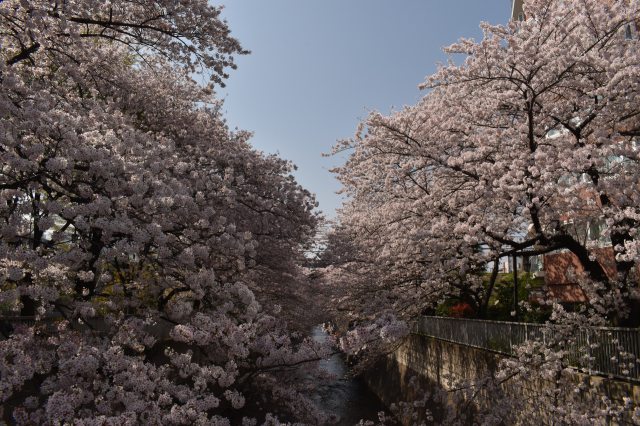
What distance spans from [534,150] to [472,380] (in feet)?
21.4

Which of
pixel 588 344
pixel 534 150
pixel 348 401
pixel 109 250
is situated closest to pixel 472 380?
pixel 588 344

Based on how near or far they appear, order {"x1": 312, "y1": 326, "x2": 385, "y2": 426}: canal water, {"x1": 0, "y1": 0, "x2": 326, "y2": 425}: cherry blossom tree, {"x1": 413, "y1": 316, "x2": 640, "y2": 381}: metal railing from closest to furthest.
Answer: {"x1": 0, "y1": 0, "x2": 326, "y2": 425}: cherry blossom tree < {"x1": 413, "y1": 316, "x2": 640, "y2": 381}: metal railing < {"x1": 312, "y1": 326, "x2": 385, "y2": 426}: canal water

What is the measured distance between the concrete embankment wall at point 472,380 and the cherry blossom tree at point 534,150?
2.31ft

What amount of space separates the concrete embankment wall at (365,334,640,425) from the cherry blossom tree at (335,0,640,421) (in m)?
0.70

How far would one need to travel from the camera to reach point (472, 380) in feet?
48.8

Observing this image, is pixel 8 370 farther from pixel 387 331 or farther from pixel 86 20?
pixel 86 20

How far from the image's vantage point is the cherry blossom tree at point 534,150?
1123cm

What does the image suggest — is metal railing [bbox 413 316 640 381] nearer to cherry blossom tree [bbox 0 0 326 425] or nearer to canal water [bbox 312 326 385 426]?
cherry blossom tree [bbox 0 0 326 425]

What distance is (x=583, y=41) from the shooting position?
1282 centimetres

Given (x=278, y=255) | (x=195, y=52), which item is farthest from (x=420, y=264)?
(x=195, y=52)

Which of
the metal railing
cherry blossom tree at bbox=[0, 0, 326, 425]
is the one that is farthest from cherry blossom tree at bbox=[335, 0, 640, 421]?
cherry blossom tree at bbox=[0, 0, 326, 425]

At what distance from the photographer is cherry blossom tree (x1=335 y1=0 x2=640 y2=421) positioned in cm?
1123

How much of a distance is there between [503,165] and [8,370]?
35.0 ft

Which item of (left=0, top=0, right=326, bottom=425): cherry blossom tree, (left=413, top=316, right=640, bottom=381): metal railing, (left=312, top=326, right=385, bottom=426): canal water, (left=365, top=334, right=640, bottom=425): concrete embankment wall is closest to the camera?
(left=0, top=0, right=326, bottom=425): cherry blossom tree
